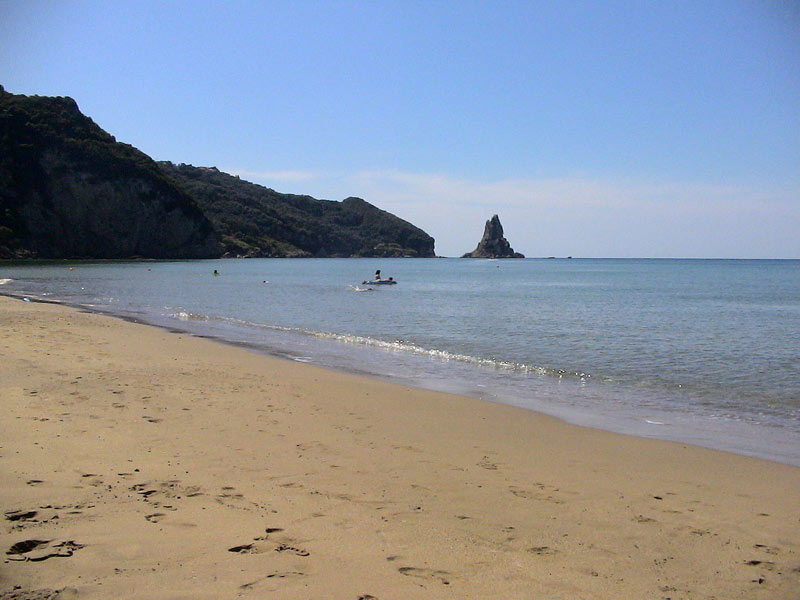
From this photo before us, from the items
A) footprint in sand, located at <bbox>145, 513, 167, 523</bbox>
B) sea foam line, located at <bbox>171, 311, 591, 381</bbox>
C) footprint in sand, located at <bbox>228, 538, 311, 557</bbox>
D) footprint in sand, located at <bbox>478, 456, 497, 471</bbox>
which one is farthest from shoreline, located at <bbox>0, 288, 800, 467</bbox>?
footprint in sand, located at <bbox>145, 513, 167, 523</bbox>

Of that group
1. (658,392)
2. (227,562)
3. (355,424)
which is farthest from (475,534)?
(658,392)

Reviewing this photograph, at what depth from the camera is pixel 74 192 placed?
357ft

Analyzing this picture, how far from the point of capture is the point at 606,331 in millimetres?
24219

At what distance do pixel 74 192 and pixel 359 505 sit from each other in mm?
119885

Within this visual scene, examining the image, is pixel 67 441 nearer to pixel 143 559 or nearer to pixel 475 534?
pixel 143 559

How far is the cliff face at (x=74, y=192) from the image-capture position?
101938mm

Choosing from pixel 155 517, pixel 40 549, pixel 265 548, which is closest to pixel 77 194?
pixel 155 517

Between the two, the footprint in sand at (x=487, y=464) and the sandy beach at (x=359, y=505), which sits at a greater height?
the sandy beach at (x=359, y=505)

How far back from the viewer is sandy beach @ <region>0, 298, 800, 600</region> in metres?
3.97

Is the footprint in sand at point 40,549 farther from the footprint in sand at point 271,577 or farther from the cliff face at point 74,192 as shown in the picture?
the cliff face at point 74,192

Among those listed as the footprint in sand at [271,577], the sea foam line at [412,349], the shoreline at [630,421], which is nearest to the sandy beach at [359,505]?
the footprint in sand at [271,577]

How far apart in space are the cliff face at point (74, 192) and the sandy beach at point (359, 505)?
10706 cm

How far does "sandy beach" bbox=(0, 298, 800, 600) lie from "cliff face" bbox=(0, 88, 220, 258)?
10706cm

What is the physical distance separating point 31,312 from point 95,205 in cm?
10166
